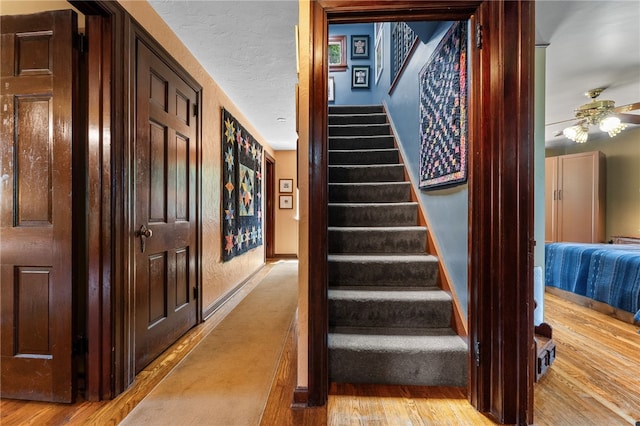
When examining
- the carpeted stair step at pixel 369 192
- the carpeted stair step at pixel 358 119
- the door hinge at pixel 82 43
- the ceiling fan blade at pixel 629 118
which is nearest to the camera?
the door hinge at pixel 82 43

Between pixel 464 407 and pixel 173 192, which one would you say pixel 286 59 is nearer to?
pixel 173 192

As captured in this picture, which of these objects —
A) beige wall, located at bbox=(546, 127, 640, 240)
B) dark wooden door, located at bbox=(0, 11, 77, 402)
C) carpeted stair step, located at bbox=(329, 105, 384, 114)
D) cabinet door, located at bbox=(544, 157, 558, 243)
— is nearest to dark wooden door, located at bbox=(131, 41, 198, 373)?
dark wooden door, located at bbox=(0, 11, 77, 402)

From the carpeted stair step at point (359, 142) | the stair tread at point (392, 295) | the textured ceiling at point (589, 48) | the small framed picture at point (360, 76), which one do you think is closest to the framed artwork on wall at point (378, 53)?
the small framed picture at point (360, 76)

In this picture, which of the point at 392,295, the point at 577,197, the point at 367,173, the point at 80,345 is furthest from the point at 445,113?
the point at 577,197

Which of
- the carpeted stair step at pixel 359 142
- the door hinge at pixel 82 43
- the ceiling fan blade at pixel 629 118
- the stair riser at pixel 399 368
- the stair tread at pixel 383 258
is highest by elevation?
the ceiling fan blade at pixel 629 118

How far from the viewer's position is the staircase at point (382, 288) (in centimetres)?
151

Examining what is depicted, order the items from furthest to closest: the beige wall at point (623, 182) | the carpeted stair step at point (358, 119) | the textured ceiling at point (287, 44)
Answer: the beige wall at point (623, 182), the carpeted stair step at point (358, 119), the textured ceiling at point (287, 44)

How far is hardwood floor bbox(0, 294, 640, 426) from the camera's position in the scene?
1.27 m

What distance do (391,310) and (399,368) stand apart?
322 mm

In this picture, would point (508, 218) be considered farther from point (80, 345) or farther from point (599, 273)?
point (599, 273)

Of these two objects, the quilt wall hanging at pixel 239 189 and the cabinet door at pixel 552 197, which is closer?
the quilt wall hanging at pixel 239 189

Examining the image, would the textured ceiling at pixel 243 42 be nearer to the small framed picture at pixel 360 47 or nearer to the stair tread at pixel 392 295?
the stair tread at pixel 392 295

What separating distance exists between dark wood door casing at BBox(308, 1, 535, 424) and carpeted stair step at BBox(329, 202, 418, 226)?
3.10 ft

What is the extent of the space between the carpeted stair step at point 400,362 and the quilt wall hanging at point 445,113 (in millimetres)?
948
